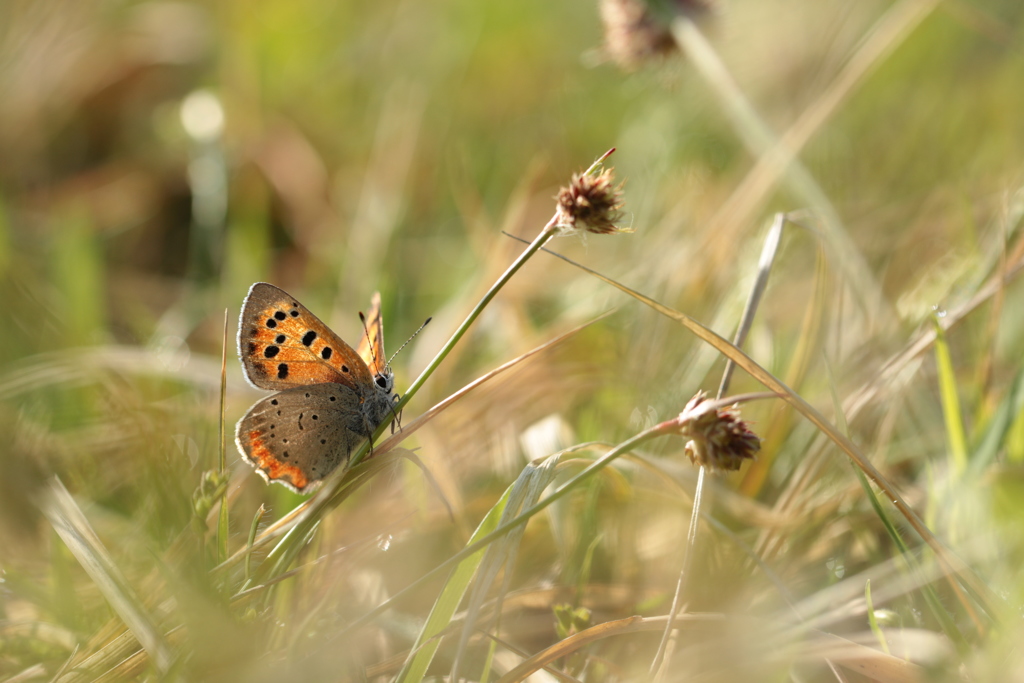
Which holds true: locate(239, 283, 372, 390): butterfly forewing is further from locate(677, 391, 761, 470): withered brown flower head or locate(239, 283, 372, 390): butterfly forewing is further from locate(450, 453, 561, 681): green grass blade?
locate(677, 391, 761, 470): withered brown flower head

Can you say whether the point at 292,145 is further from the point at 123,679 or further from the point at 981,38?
the point at 981,38

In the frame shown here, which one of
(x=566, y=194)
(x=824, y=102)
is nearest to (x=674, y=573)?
(x=566, y=194)

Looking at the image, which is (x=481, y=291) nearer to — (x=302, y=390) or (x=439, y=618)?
(x=302, y=390)

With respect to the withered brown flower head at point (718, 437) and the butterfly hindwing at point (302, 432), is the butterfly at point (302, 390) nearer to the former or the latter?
the butterfly hindwing at point (302, 432)

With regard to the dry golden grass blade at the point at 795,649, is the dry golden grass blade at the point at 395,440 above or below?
above

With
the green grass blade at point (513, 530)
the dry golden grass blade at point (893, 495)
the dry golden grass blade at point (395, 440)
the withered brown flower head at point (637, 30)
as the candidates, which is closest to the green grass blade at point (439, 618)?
the green grass blade at point (513, 530)

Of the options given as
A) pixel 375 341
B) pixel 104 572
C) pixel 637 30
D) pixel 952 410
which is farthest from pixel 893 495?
pixel 637 30

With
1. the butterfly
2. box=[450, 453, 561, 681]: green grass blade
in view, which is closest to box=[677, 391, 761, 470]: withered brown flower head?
box=[450, 453, 561, 681]: green grass blade
